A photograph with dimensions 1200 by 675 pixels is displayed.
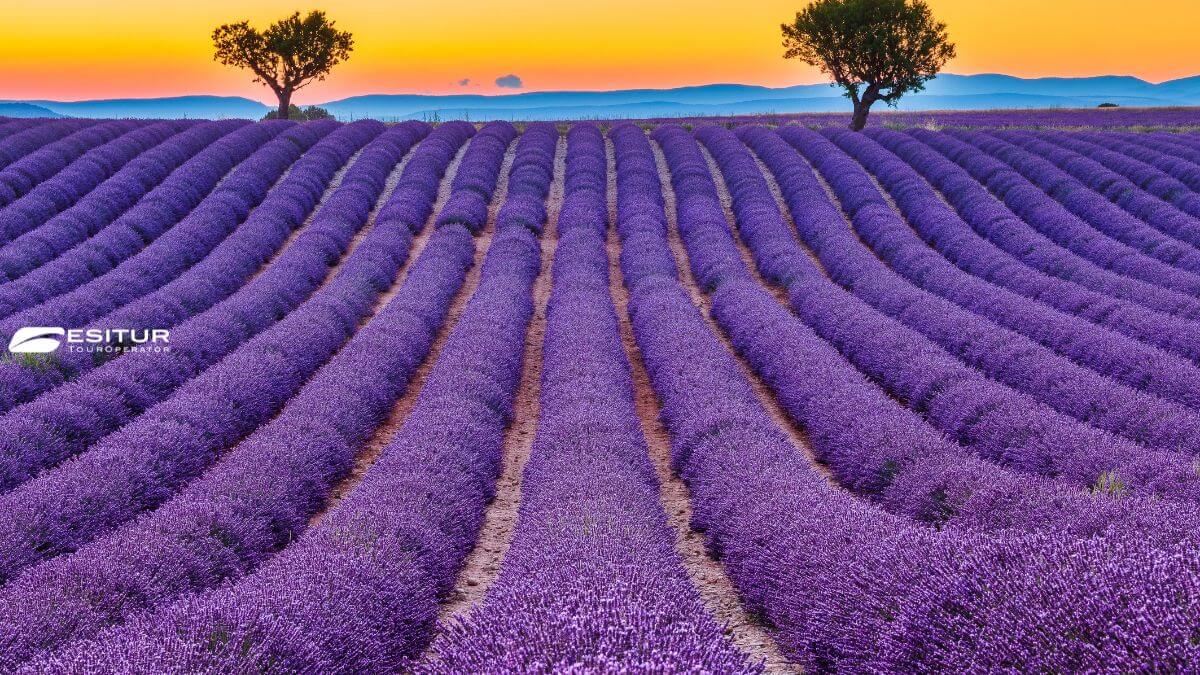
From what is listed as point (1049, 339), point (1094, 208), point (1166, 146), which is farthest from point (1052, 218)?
point (1166, 146)

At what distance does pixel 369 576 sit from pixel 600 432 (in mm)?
2918

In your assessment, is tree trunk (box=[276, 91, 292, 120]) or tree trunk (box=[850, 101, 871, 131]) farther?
tree trunk (box=[276, 91, 292, 120])

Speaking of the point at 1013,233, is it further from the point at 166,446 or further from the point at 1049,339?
the point at 166,446

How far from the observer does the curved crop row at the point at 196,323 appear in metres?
7.43

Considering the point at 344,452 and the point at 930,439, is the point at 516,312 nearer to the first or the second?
the point at 344,452

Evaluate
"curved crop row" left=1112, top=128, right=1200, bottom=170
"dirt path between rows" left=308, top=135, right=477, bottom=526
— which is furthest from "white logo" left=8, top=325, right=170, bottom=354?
"curved crop row" left=1112, top=128, right=1200, bottom=170

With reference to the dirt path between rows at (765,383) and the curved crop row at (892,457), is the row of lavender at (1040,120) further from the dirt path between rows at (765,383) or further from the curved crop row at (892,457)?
the curved crop row at (892,457)

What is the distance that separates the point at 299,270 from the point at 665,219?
818 centimetres

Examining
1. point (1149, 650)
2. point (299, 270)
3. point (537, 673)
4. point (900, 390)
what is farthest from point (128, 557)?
point (299, 270)

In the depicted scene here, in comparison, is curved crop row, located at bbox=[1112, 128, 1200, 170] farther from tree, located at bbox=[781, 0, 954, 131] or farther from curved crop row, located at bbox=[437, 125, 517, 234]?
curved crop row, located at bbox=[437, 125, 517, 234]

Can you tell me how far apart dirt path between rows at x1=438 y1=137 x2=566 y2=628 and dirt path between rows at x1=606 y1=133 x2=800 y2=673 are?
1162 mm

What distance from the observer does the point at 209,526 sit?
18.3 ft

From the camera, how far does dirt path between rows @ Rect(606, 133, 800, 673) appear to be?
4.68 metres

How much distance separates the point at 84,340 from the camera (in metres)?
10.3
